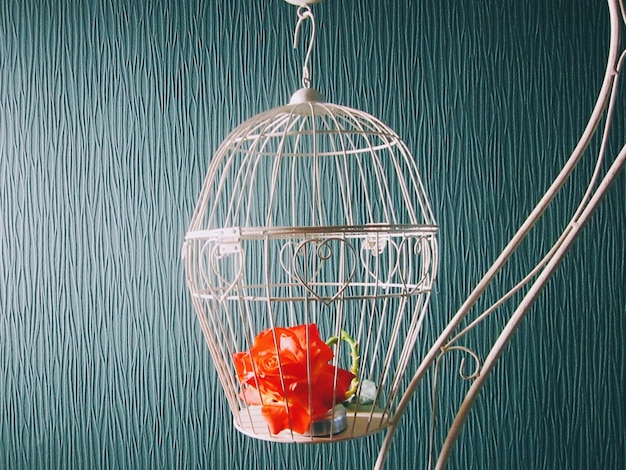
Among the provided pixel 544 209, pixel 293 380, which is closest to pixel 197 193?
pixel 293 380


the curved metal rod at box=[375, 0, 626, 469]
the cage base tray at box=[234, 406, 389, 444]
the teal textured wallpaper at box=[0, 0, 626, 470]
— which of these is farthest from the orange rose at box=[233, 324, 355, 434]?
the teal textured wallpaper at box=[0, 0, 626, 470]

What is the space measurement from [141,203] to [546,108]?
1.17 metres

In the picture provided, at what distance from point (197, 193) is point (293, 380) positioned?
1.04 m

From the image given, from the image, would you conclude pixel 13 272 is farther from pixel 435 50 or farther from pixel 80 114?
pixel 435 50

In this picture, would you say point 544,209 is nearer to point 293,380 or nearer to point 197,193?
point 293,380

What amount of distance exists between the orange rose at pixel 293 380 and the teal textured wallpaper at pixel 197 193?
34.8 inches

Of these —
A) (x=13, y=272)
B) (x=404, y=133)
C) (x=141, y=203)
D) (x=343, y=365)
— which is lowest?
(x=343, y=365)

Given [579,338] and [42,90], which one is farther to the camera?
[42,90]

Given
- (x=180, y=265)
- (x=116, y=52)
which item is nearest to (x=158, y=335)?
(x=180, y=265)

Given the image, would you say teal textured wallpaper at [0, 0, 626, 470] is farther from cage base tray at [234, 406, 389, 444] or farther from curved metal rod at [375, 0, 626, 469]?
curved metal rod at [375, 0, 626, 469]

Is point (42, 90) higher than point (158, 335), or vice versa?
point (42, 90)

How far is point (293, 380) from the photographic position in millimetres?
1098

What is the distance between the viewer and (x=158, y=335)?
202 centimetres

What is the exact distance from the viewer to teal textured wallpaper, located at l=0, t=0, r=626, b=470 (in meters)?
1.92
